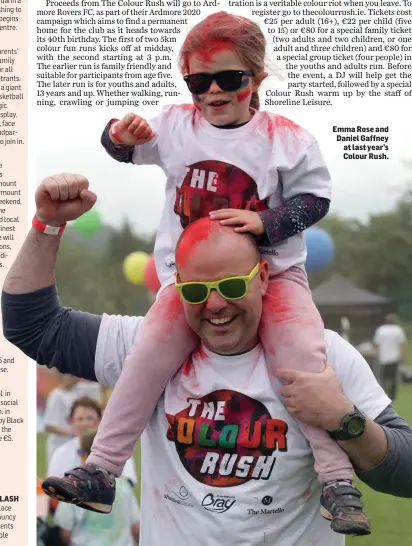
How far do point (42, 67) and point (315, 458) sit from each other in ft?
4.43

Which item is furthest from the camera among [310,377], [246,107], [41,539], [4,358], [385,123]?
[41,539]

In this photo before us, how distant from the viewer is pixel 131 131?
154 centimetres

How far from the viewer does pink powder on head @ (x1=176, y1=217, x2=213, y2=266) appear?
148 cm

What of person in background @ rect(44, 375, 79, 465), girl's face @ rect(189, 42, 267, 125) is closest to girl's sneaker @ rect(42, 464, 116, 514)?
girl's face @ rect(189, 42, 267, 125)

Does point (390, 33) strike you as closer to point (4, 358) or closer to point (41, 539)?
point (4, 358)

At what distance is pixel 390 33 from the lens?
2.35 metres

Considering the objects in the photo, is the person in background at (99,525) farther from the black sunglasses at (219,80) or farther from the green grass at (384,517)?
the black sunglasses at (219,80)

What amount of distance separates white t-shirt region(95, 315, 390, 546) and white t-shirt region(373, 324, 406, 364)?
4.35 metres

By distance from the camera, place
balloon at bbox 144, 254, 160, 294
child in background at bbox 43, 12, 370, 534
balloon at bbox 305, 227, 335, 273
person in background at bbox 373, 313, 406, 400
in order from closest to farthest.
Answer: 1. child in background at bbox 43, 12, 370, 534
2. balloon at bbox 305, 227, 335, 273
3. balloon at bbox 144, 254, 160, 294
4. person in background at bbox 373, 313, 406, 400

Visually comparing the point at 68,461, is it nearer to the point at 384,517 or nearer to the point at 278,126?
the point at 384,517

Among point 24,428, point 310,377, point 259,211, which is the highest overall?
point 259,211

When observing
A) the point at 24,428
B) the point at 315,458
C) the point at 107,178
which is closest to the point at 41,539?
the point at 24,428

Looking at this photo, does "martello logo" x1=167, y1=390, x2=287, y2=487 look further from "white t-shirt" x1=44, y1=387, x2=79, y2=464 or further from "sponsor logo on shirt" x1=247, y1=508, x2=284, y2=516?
"white t-shirt" x1=44, y1=387, x2=79, y2=464

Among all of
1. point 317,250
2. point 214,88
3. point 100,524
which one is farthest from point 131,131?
point 317,250
